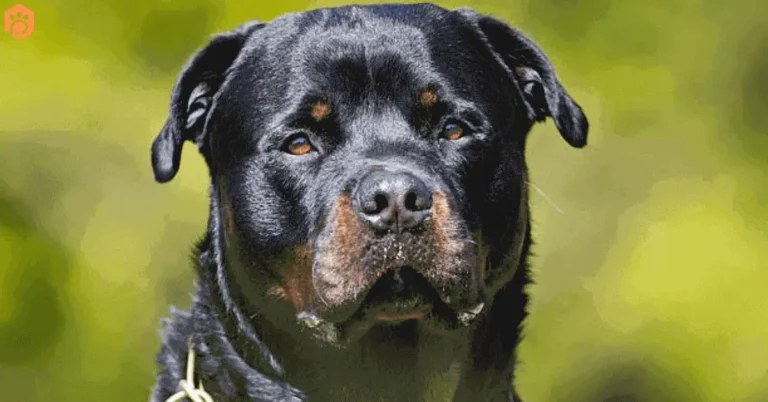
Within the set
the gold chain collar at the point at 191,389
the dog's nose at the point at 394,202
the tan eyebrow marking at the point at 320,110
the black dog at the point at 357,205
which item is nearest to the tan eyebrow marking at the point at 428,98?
the black dog at the point at 357,205

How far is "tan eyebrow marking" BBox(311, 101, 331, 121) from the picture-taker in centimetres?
378

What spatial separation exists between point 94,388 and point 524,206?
4.21 meters

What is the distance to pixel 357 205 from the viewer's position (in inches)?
136

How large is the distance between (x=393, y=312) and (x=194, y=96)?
1.02 metres

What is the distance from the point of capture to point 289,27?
405 centimetres

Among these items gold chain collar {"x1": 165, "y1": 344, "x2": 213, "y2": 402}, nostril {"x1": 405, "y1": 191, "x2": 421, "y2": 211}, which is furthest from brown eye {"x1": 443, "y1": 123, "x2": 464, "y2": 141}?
gold chain collar {"x1": 165, "y1": 344, "x2": 213, "y2": 402}

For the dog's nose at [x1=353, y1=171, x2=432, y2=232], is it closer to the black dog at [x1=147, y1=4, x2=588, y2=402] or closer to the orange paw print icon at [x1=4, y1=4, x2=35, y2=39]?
the black dog at [x1=147, y1=4, x2=588, y2=402]

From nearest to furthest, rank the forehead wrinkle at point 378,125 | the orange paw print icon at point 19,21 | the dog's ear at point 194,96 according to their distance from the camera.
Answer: the forehead wrinkle at point 378,125 → the dog's ear at point 194,96 → the orange paw print icon at point 19,21

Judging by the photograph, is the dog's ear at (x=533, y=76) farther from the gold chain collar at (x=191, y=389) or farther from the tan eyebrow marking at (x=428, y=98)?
the gold chain collar at (x=191, y=389)

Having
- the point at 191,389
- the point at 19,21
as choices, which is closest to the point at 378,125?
the point at 191,389

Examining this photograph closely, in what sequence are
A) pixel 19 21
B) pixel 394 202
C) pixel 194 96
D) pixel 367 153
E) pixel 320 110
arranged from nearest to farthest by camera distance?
pixel 394 202
pixel 367 153
pixel 320 110
pixel 194 96
pixel 19 21

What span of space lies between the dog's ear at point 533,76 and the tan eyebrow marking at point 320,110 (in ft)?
2.13

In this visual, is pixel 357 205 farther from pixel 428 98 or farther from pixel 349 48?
pixel 349 48

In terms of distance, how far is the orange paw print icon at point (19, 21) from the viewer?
7.50 m
